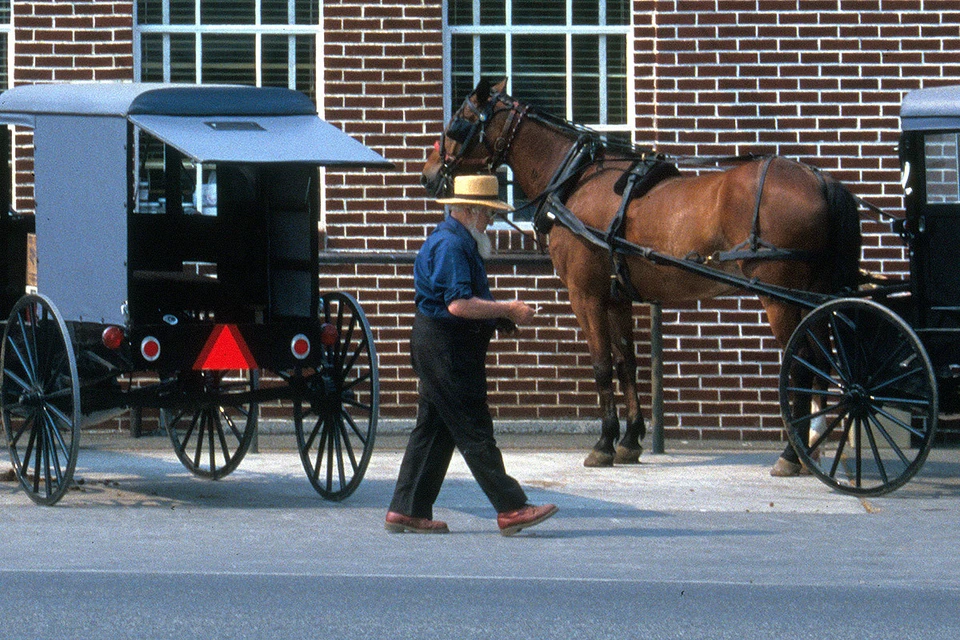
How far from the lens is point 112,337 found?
9055 mm

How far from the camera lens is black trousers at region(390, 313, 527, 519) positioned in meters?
8.62

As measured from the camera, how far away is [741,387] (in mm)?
13039

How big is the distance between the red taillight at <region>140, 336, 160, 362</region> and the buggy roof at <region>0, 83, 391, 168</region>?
1.05 m

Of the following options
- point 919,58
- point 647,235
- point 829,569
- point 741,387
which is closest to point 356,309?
point 647,235

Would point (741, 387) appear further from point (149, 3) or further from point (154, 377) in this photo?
point (149, 3)

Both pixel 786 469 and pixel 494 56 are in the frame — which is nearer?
pixel 786 469

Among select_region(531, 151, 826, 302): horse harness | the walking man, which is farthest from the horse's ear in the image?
the walking man

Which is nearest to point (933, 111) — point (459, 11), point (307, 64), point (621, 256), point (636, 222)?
point (636, 222)

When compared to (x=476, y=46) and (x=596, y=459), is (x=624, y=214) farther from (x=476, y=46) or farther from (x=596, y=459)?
(x=476, y=46)

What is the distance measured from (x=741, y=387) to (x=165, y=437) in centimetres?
417

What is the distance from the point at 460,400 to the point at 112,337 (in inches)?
72.1

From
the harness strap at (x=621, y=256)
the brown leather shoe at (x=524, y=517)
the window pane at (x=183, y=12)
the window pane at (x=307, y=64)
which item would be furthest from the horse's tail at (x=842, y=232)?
the window pane at (x=183, y=12)

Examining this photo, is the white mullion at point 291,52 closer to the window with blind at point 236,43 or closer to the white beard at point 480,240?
the window with blind at point 236,43

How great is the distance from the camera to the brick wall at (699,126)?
42.8ft
